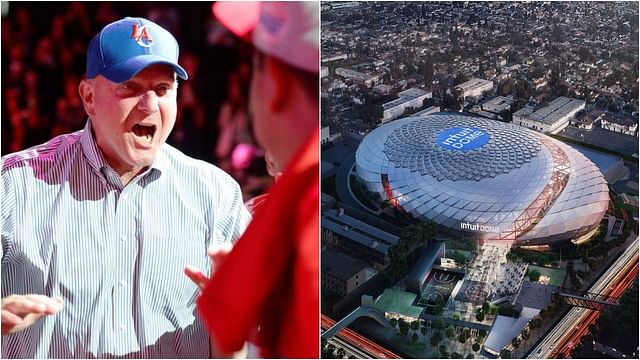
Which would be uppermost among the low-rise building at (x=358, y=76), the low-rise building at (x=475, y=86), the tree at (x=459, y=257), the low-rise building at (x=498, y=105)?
the low-rise building at (x=358, y=76)

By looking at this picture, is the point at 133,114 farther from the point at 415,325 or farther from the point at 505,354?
the point at 505,354

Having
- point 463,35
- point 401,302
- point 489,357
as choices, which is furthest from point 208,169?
point 489,357

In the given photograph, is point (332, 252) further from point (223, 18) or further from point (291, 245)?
point (223, 18)

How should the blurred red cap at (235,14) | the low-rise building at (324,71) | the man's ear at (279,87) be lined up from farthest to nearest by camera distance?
the low-rise building at (324,71) → the blurred red cap at (235,14) → the man's ear at (279,87)

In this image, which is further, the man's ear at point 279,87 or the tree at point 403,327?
the tree at point 403,327

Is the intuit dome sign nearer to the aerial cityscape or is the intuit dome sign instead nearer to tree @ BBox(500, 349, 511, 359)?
the aerial cityscape

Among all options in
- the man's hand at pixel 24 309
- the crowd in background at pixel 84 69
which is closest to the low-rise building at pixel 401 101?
the crowd in background at pixel 84 69

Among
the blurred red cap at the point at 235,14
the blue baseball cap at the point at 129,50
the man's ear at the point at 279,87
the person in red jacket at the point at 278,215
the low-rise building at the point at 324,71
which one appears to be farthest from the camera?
the low-rise building at the point at 324,71

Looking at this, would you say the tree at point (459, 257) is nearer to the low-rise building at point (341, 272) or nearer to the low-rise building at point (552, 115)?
the low-rise building at point (341, 272)
